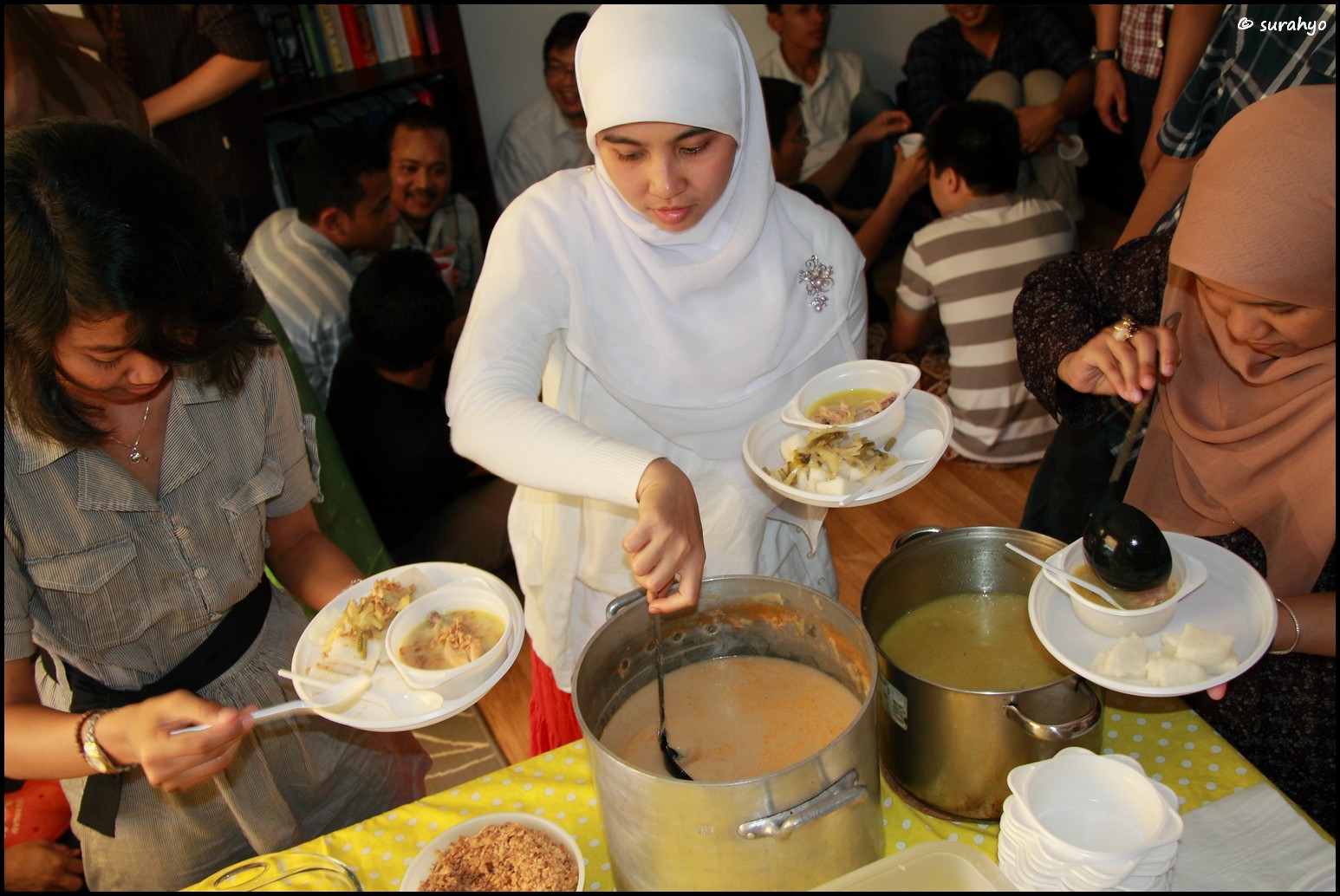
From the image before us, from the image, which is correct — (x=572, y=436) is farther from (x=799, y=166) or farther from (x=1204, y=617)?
(x=799, y=166)

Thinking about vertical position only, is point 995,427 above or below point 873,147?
below

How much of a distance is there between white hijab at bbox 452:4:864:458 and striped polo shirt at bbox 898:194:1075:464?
4.78ft

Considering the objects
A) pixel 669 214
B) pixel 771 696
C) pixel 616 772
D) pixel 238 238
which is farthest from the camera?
pixel 238 238

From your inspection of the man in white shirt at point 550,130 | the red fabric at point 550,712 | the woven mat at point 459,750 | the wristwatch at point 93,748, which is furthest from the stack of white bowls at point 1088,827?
the man in white shirt at point 550,130

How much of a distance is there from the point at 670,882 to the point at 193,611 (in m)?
0.83

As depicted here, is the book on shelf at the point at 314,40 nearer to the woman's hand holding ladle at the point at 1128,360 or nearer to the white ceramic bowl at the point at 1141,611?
the woman's hand holding ladle at the point at 1128,360

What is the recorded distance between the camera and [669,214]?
4.69 feet

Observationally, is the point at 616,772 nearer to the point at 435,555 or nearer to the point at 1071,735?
the point at 1071,735

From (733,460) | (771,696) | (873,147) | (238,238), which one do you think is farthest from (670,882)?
(873,147)

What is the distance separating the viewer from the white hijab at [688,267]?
145 cm

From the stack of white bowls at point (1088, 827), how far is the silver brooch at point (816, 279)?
0.81 m

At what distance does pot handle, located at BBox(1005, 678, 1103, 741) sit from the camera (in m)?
1.06

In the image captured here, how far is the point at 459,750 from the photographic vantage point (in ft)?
8.52

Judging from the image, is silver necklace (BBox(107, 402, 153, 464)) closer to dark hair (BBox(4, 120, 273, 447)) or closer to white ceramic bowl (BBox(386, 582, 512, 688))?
dark hair (BBox(4, 120, 273, 447))
